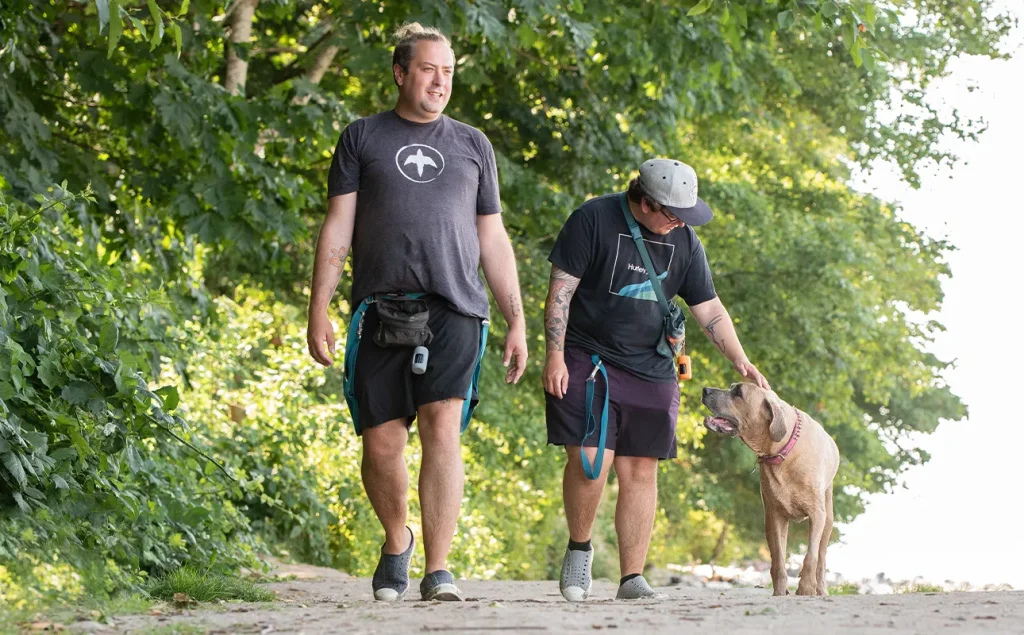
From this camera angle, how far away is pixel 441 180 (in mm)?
5363

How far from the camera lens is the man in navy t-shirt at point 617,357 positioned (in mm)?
6090

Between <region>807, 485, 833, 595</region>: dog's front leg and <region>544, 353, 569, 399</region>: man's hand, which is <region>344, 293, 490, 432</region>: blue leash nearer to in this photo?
<region>544, 353, 569, 399</region>: man's hand

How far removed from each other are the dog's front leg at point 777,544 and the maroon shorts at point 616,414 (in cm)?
76

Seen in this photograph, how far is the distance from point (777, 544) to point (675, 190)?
6.07 feet

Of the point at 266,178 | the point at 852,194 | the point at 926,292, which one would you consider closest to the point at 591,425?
the point at 266,178

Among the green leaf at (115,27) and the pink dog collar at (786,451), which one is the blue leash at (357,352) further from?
the pink dog collar at (786,451)

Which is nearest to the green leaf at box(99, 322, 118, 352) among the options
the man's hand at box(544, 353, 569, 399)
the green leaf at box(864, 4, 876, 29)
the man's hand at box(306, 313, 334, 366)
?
the man's hand at box(306, 313, 334, 366)

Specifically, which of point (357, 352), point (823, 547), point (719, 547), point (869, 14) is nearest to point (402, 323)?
point (357, 352)

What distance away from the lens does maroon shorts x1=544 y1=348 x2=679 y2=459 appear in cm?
610

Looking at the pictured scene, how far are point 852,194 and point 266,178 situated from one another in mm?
14707

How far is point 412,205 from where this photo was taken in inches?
208

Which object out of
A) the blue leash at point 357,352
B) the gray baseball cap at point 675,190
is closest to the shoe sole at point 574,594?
the blue leash at point 357,352

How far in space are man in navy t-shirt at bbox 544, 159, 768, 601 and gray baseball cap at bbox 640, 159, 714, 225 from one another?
0.05 feet

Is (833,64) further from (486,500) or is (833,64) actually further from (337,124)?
(337,124)
